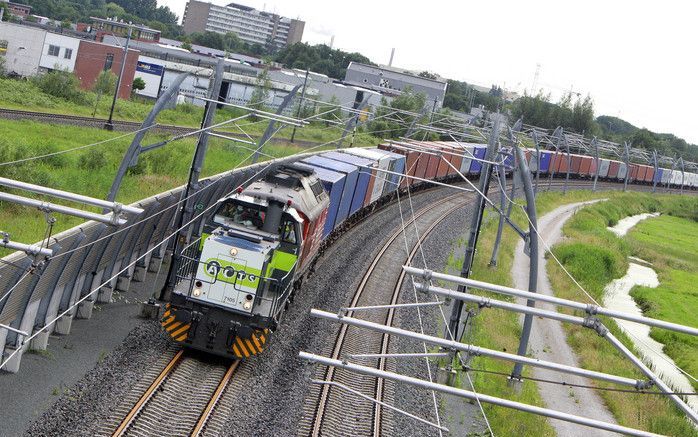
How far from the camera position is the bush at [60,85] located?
215 ft

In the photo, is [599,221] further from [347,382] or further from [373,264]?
[347,382]

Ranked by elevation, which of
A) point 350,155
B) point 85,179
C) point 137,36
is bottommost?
point 85,179

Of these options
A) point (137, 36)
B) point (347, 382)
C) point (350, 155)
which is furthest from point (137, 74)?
point (347, 382)

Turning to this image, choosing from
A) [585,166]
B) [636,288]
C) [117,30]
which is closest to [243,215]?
[636,288]

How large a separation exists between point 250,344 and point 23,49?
6926cm

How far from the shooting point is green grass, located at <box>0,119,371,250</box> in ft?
95.2

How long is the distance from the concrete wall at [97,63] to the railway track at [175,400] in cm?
6518

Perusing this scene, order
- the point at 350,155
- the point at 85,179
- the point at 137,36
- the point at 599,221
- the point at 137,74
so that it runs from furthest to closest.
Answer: the point at 137,36
the point at 137,74
the point at 599,221
the point at 350,155
the point at 85,179

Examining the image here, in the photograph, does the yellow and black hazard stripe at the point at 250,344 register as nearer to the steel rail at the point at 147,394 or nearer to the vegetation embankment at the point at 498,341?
the steel rail at the point at 147,394

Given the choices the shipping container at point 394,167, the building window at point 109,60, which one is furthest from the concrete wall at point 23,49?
the shipping container at point 394,167

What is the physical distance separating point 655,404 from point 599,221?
1852 inches

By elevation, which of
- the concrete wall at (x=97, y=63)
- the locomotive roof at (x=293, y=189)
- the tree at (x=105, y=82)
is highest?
the concrete wall at (x=97, y=63)

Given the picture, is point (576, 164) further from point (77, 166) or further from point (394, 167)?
point (77, 166)

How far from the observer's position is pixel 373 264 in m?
37.3
